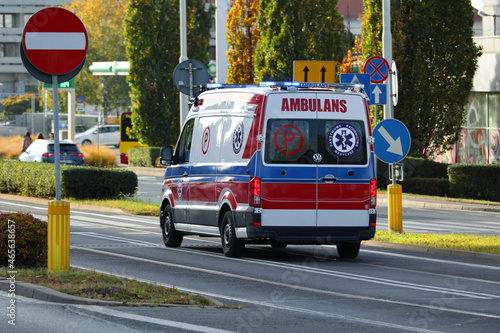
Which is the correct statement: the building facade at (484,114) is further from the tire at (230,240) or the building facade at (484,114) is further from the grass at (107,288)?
the grass at (107,288)

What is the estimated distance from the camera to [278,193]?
14.1 meters

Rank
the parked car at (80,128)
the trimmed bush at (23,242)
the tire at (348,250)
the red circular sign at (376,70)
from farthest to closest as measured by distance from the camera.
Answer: the parked car at (80,128) < the red circular sign at (376,70) < the tire at (348,250) < the trimmed bush at (23,242)

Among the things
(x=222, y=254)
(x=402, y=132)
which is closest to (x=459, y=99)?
(x=402, y=132)

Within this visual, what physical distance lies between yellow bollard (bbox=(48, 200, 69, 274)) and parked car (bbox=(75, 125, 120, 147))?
61.8m

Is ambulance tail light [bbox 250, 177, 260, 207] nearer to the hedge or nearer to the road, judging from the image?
the road

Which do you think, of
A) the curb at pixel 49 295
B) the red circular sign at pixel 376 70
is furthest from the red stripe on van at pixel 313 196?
the red circular sign at pixel 376 70

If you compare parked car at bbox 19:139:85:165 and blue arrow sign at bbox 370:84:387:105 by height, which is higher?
blue arrow sign at bbox 370:84:387:105

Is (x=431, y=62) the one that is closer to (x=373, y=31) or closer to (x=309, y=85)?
(x=373, y=31)

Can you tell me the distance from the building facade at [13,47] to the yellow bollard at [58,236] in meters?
98.2

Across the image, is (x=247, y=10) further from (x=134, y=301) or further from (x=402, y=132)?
(x=134, y=301)

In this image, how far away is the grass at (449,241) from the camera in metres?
15.4

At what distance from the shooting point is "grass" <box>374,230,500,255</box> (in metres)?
15.4

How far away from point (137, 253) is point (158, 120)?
31.3 metres

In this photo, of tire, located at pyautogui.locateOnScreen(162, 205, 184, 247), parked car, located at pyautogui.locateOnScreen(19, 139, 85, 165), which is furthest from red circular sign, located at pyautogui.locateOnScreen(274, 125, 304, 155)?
parked car, located at pyautogui.locateOnScreen(19, 139, 85, 165)
